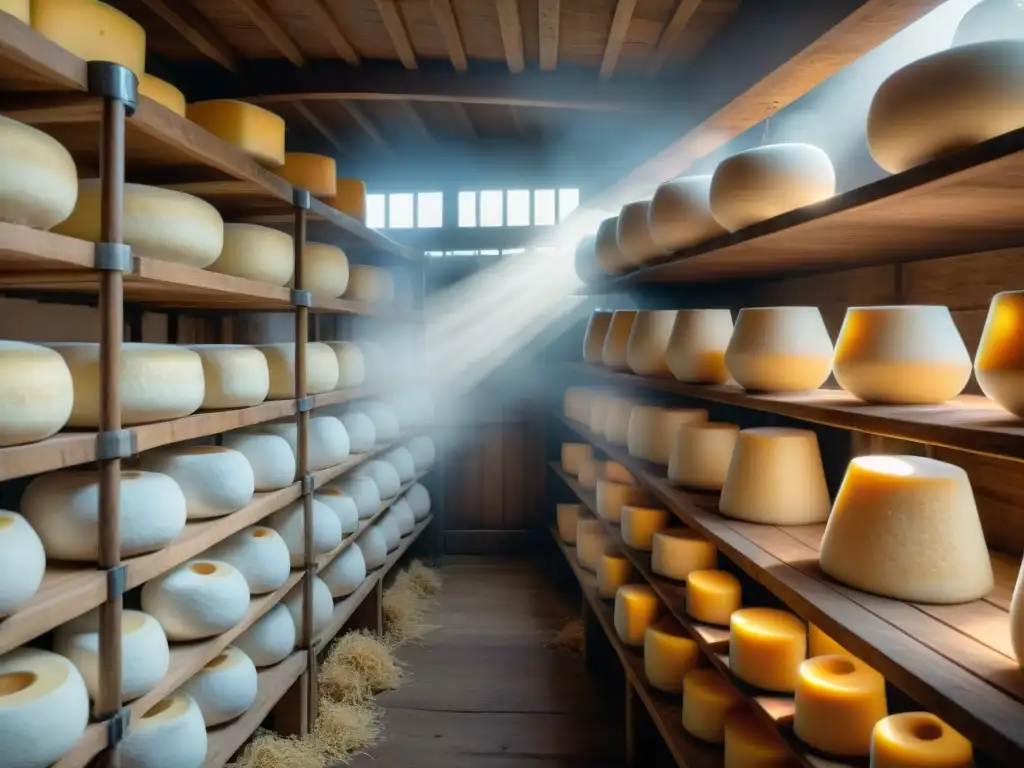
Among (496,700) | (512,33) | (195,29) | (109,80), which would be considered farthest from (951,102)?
(496,700)

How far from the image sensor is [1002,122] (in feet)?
3.03

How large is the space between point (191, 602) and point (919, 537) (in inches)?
61.2

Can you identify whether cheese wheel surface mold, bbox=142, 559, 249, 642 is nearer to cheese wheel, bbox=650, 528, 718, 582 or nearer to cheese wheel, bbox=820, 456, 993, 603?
cheese wheel, bbox=650, 528, 718, 582

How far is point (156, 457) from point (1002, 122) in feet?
6.27

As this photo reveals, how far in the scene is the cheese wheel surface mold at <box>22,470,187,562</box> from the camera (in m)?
1.54

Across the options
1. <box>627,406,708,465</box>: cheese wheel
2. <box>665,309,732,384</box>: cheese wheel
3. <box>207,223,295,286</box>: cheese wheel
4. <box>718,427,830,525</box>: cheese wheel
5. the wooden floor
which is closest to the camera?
<box>718,427,830,525</box>: cheese wheel

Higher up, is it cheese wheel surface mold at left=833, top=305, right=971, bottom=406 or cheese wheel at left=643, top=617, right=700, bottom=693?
cheese wheel surface mold at left=833, top=305, right=971, bottom=406

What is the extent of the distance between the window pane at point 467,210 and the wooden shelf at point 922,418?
10.5ft

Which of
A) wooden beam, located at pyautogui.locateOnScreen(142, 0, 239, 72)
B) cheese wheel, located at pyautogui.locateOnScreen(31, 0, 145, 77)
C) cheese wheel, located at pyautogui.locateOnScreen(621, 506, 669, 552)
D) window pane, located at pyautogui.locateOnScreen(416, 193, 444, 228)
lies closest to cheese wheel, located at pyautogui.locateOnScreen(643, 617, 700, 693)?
cheese wheel, located at pyautogui.locateOnScreen(621, 506, 669, 552)

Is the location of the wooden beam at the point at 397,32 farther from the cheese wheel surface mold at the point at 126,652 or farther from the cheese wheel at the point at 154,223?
the cheese wheel surface mold at the point at 126,652

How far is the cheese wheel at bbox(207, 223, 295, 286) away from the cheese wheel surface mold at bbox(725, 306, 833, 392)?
1350 millimetres

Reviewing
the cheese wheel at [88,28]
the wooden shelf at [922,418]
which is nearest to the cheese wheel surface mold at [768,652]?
the wooden shelf at [922,418]

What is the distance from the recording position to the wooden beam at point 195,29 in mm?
2445

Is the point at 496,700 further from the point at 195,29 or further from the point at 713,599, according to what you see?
the point at 195,29
